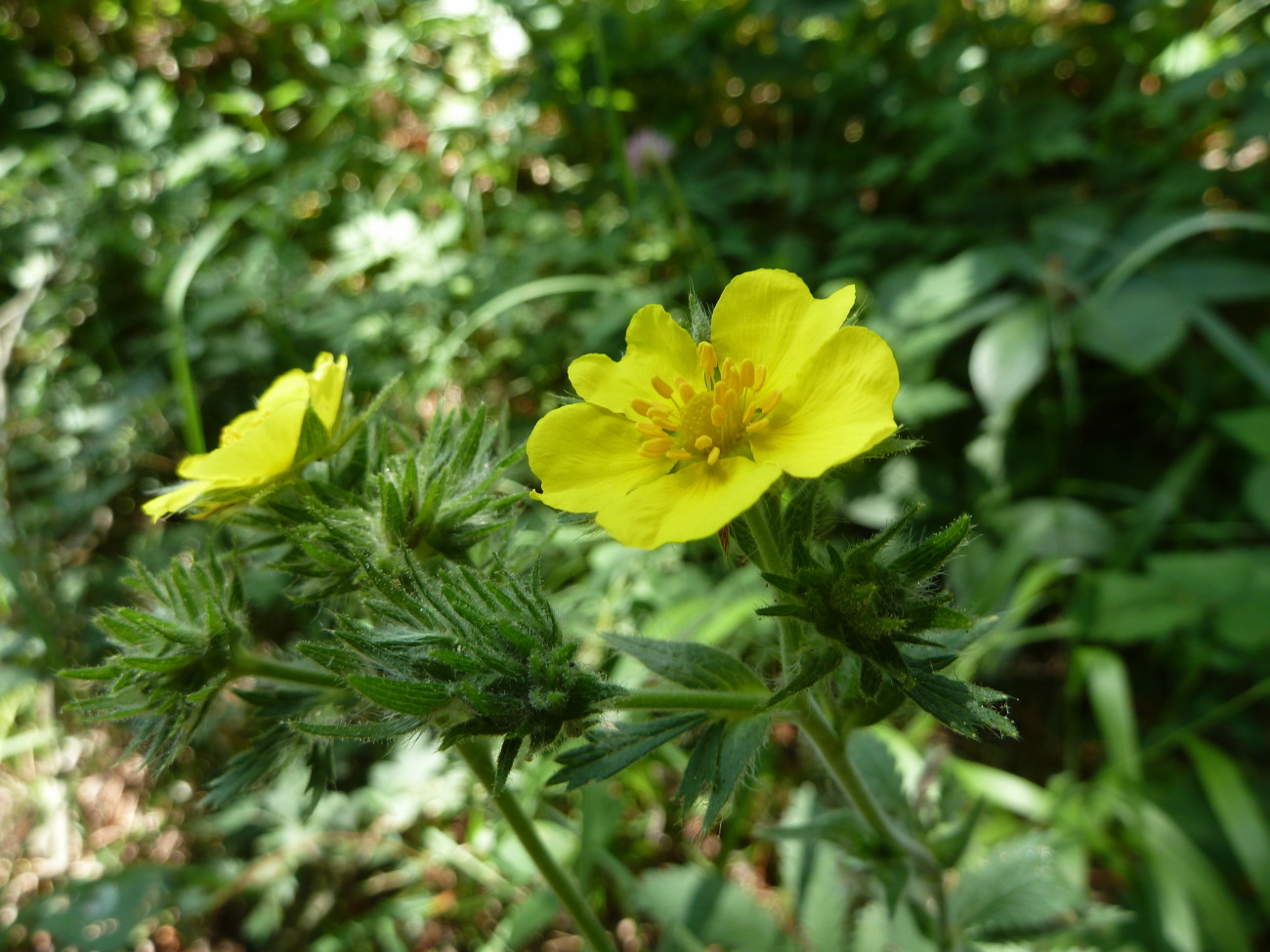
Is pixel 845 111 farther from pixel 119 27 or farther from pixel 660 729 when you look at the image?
pixel 119 27

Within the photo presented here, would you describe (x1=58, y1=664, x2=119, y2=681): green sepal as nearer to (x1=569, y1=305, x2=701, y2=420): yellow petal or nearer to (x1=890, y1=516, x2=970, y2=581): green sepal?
(x1=569, y1=305, x2=701, y2=420): yellow petal

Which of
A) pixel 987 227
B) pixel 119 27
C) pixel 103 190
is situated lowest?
pixel 987 227

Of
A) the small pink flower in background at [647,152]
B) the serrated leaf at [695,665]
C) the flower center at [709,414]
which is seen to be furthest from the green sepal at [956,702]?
the small pink flower in background at [647,152]

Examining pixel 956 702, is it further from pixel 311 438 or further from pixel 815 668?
pixel 311 438

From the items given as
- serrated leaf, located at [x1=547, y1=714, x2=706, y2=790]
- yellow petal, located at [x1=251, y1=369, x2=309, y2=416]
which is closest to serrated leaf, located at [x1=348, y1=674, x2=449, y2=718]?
serrated leaf, located at [x1=547, y1=714, x2=706, y2=790]

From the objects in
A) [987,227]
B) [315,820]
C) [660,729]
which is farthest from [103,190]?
[660,729]

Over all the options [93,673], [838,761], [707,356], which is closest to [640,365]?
[707,356]

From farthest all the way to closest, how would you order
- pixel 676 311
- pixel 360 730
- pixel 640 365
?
pixel 676 311 < pixel 640 365 < pixel 360 730
